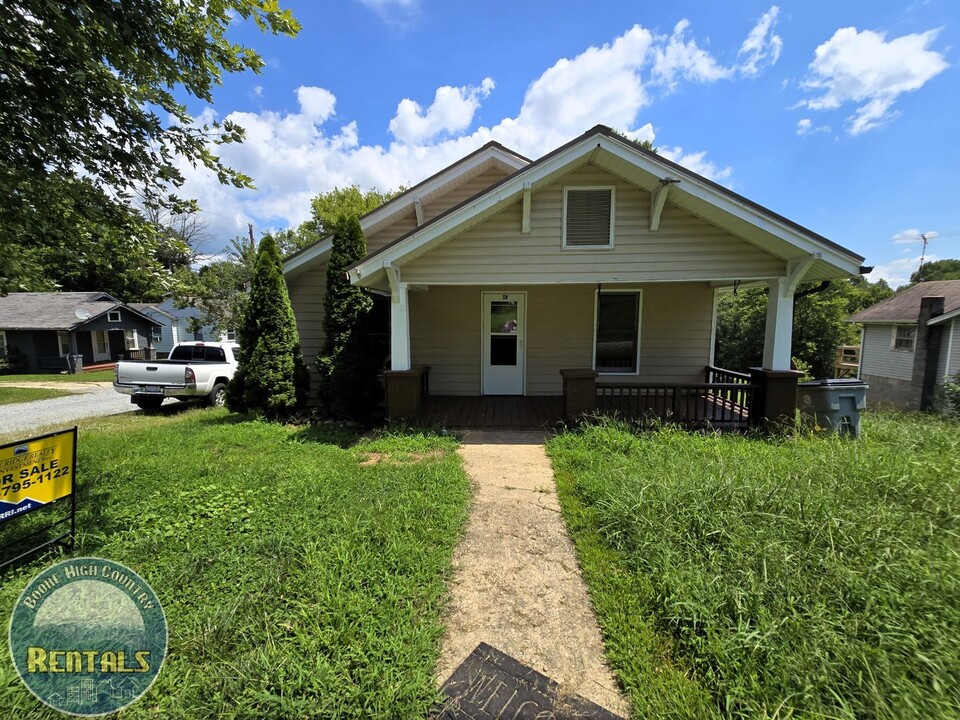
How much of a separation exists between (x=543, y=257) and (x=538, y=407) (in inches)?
119

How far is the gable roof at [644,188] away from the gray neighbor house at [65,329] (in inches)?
1022

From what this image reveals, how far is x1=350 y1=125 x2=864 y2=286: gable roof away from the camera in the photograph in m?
5.58

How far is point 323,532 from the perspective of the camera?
3.27 m

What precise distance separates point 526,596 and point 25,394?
1921 cm

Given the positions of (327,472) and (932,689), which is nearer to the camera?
(932,689)

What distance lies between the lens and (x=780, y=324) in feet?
20.5

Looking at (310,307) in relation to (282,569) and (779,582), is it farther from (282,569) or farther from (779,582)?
(779,582)

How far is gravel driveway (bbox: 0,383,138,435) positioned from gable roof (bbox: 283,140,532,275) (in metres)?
6.30

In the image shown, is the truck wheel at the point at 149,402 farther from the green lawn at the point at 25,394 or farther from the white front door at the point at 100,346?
the white front door at the point at 100,346

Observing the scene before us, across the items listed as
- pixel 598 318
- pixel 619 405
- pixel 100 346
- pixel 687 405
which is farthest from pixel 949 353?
pixel 100 346

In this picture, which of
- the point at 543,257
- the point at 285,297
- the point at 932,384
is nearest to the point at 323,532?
the point at 543,257

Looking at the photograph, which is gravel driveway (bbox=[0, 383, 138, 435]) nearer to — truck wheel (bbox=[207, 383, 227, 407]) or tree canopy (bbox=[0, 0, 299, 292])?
truck wheel (bbox=[207, 383, 227, 407])

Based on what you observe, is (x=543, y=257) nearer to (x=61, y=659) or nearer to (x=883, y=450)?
(x=883, y=450)

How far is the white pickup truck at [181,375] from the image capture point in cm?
868
